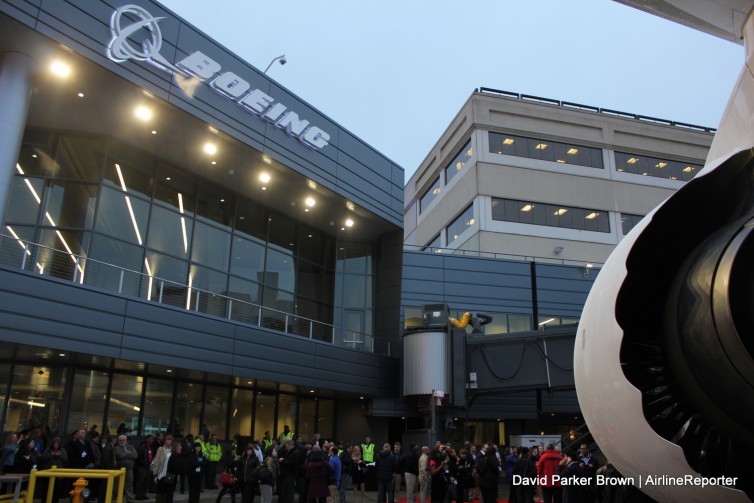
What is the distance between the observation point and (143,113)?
18.2 metres

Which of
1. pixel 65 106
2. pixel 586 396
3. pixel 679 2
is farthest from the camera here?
pixel 65 106

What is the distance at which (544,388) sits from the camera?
2227 cm

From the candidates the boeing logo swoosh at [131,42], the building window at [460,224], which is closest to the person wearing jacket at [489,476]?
the boeing logo swoosh at [131,42]

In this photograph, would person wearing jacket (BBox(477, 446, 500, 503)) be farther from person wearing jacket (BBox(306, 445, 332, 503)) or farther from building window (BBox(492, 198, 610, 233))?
building window (BBox(492, 198, 610, 233))

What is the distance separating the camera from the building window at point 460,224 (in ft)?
128

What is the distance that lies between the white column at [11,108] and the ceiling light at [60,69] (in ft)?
1.87

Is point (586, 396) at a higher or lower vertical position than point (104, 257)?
lower

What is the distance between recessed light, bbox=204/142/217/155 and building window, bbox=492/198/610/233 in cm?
2104

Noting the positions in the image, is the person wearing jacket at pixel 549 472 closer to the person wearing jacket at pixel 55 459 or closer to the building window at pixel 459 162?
the person wearing jacket at pixel 55 459

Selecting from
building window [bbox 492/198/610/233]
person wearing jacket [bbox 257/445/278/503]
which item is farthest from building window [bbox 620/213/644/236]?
person wearing jacket [bbox 257/445/278/503]

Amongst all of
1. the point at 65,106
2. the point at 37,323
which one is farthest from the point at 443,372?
the point at 65,106

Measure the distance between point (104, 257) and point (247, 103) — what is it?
6455 mm

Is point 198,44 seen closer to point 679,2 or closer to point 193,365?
point 193,365

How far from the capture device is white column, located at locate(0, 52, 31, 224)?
602 inches
